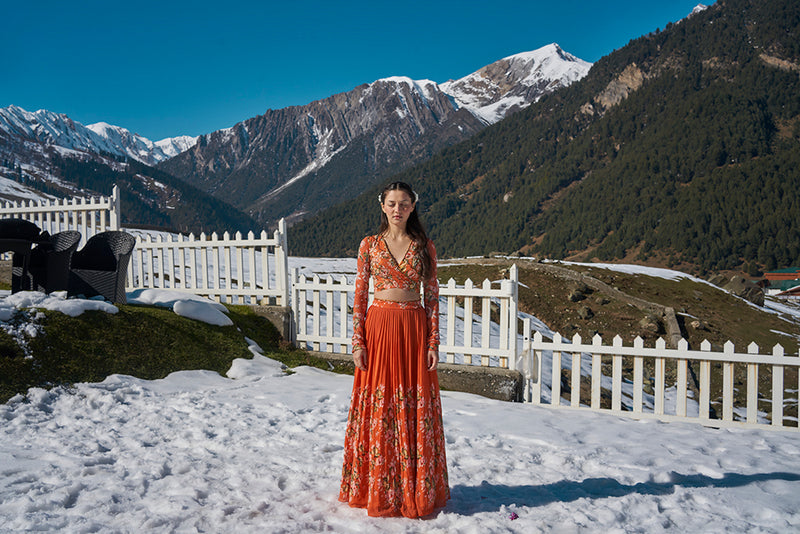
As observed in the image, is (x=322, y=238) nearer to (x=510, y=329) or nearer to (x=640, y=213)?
(x=640, y=213)

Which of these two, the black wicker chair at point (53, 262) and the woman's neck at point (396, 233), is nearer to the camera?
the woman's neck at point (396, 233)

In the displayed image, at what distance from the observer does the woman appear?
2.88 m

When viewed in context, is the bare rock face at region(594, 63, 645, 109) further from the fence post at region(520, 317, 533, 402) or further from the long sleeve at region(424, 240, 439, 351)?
the long sleeve at region(424, 240, 439, 351)

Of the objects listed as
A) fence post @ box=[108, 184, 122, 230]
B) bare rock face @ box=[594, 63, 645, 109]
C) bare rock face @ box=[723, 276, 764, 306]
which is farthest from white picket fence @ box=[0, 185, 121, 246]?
bare rock face @ box=[594, 63, 645, 109]

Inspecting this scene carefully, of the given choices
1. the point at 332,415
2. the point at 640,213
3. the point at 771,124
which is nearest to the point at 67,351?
the point at 332,415

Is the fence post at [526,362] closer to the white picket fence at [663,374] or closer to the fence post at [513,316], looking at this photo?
the white picket fence at [663,374]

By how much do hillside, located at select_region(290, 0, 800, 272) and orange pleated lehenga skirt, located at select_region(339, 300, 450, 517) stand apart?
2898 inches

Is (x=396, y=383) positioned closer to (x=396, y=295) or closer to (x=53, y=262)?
(x=396, y=295)

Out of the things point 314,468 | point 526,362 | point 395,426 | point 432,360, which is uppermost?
point 432,360

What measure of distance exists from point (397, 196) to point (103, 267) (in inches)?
247

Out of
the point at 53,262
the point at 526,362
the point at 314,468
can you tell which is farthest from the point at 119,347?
the point at 526,362

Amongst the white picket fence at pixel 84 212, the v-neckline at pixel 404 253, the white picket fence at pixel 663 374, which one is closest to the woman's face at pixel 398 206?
the v-neckline at pixel 404 253

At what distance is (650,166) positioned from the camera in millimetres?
88625

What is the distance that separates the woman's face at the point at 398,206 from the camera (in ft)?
10.1
